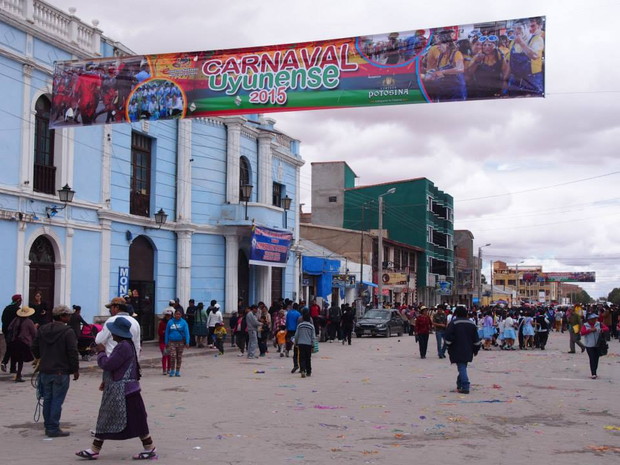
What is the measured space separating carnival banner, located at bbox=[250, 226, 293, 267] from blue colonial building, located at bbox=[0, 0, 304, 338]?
0.42 metres

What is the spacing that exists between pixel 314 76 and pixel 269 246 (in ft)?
50.5

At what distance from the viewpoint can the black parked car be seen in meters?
35.6

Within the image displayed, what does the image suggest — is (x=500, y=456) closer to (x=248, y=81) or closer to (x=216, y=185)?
(x=248, y=81)

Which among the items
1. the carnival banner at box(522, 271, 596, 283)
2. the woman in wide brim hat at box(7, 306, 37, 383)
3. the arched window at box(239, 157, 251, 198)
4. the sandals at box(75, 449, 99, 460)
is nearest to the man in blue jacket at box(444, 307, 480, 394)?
the sandals at box(75, 449, 99, 460)

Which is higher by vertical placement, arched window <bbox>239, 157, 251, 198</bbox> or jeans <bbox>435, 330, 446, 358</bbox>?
arched window <bbox>239, 157, 251, 198</bbox>

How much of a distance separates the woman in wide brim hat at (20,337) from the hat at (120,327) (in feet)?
24.9

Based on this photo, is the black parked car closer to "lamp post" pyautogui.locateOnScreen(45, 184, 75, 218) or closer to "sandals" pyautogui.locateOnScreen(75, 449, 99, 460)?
"lamp post" pyautogui.locateOnScreen(45, 184, 75, 218)

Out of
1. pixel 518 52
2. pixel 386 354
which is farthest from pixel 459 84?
pixel 386 354

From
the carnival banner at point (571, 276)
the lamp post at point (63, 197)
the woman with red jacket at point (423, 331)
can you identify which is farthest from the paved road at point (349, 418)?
the carnival banner at point (571, 276)

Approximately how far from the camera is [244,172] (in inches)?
1222

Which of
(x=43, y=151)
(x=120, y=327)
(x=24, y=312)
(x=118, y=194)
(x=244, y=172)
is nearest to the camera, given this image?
(x=120, y=327)

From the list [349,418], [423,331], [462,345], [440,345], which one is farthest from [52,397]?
[440,345]

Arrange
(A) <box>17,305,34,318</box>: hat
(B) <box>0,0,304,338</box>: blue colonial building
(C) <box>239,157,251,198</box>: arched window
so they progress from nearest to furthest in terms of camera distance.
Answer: (A) <box>17,305,34,318</box>: hat
(B) <box>0,0,304,338</box>: blue colonial building
(C) <box>239,157,251,198</box>: arched window

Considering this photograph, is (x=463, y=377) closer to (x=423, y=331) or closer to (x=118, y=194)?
(x=423, y=331)
